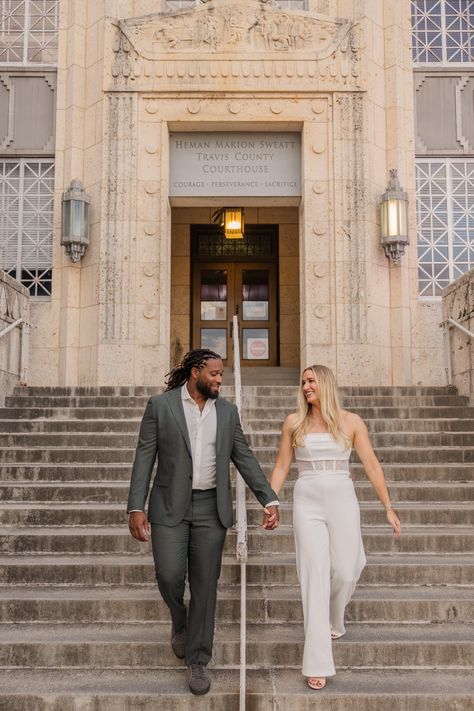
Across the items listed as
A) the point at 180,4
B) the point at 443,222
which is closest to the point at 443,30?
the point at 443,222

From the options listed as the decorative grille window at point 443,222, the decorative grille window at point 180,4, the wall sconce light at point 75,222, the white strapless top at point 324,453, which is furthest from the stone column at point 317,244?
the white strapless top at point 324,453

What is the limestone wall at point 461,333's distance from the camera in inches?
369

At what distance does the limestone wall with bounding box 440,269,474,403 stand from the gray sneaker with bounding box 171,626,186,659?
5937 mm

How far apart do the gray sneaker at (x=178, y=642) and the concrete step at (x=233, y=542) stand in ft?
→ 4.45

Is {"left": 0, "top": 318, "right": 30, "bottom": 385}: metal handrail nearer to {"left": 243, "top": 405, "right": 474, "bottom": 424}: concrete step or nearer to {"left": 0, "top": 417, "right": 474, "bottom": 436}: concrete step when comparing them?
{"left": 243, "top": 405, "right": 474, "bottom": 424}: concrete step

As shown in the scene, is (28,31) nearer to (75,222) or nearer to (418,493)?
(75,222)

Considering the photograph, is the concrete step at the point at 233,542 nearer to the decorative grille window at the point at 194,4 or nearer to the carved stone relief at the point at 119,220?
the carved stone relief at the point at 119,220

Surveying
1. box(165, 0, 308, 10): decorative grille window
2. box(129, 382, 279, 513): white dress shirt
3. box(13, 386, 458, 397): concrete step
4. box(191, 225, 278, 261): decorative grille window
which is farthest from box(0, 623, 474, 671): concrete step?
box(191, 225, 278, 261): decorative grille window

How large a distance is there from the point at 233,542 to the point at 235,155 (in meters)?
8.27

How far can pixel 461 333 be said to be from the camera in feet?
32.6

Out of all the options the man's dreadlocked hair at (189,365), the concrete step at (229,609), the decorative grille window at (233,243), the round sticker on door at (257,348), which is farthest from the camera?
the decorative grille window at (233,243)

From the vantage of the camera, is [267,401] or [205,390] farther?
[267,401]

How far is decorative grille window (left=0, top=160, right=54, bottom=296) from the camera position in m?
12.3

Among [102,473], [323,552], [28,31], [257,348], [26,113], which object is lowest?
[323,552]
